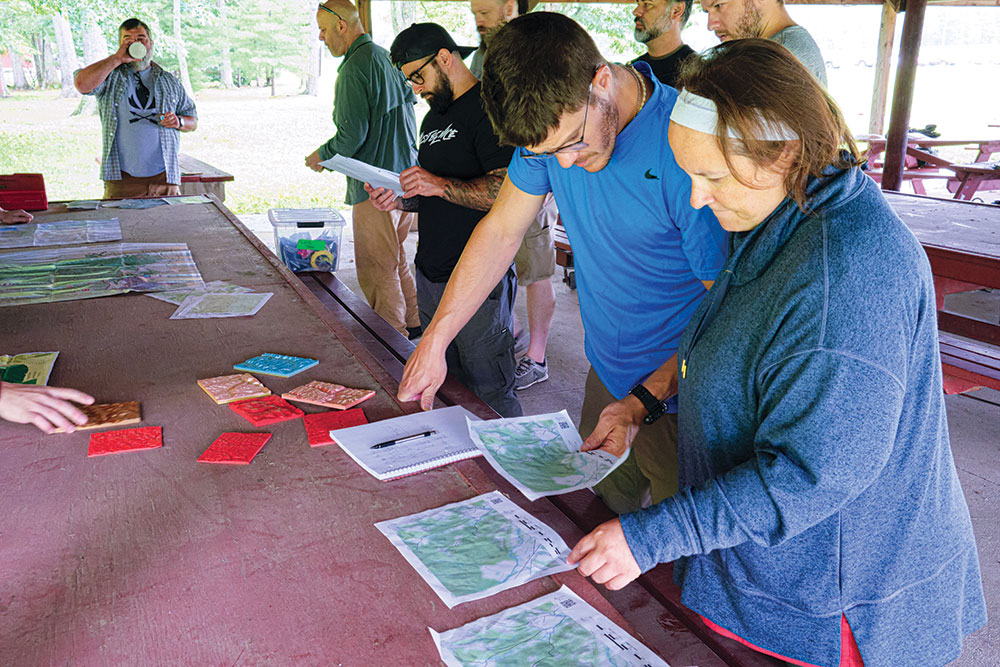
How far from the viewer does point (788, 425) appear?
838 millimetres

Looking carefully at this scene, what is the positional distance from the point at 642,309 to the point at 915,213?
299cm

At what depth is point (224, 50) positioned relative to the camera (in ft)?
40.0

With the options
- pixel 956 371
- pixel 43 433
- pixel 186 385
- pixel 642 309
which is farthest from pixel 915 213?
pixel 43 433

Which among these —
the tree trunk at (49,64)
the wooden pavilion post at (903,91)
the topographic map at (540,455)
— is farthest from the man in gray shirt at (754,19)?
the tree trunk at (49,64)

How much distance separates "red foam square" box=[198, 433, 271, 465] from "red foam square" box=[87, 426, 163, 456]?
0.34ft

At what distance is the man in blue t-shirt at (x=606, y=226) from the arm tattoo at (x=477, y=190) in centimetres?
53

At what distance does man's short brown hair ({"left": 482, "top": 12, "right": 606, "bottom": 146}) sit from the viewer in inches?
49.7

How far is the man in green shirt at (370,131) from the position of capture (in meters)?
3.48

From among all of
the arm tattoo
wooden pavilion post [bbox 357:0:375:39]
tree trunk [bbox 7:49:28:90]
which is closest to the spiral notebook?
the arm tattoo

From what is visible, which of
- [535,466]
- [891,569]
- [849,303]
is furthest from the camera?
[535,466]

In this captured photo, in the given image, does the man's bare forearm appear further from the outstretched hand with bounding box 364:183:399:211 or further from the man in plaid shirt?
the outstretched hand with bounding box 364:183:399:211

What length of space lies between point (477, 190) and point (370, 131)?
5.22 ft

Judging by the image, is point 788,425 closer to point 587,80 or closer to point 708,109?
point 708,109

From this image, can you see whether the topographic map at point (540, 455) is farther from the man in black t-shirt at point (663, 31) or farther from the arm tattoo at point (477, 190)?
the man in black t-shirt at point (663, 31)
